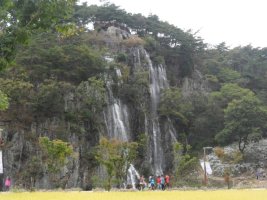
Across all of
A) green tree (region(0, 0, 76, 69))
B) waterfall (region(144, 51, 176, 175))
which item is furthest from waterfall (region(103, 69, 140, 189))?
green tree (region(0, 0, 76, 69))

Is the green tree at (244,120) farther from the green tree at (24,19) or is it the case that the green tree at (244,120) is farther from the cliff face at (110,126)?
the green tree at (24,19)

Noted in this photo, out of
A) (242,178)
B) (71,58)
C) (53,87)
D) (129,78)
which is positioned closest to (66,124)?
(53,87)

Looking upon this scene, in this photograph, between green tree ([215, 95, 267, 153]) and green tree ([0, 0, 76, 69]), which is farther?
green tree ([215, 95, 267, 153])

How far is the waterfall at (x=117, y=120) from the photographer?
31945 mm

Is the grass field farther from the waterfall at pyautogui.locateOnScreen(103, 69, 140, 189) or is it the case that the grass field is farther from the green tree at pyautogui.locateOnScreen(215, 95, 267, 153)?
the green tree at pyautogui.locateOnScreen(215, 95, 267, 153)

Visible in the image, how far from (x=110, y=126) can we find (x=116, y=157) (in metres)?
8.09

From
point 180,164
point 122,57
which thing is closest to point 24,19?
point 180,164

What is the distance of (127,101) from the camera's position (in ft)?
115

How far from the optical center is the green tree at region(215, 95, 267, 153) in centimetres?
3625

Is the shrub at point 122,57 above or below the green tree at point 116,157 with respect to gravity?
above

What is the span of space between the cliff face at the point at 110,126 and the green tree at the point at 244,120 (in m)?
4.74

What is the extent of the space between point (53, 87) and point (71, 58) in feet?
12.6

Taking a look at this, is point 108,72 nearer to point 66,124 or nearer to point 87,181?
point 66,124

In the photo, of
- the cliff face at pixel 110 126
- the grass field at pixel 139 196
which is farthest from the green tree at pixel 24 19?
the cliff face at pixel 110 126
